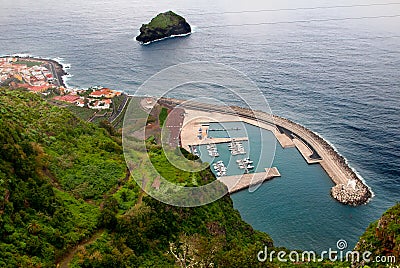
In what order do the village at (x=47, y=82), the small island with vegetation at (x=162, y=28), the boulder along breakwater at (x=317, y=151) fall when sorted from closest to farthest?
the boulder along breakwater at (x=317, y=151) < the village at (x=47, y=82) < the small island with vegetation at (x=162, y=28)

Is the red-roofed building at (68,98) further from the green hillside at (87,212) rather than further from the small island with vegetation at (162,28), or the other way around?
the small island with vegetation at (162,28)

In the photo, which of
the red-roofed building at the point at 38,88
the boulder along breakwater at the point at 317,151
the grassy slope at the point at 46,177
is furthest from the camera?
the red-roofed building at the point at 38,88

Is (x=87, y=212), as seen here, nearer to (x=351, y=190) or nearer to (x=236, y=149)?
(x=236, y=149)

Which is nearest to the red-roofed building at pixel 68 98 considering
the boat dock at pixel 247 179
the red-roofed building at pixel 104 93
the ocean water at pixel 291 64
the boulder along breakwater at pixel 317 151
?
the red-roofed building at pixel 104 93

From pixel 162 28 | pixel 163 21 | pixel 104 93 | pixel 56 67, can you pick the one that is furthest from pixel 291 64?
pixel 56 67

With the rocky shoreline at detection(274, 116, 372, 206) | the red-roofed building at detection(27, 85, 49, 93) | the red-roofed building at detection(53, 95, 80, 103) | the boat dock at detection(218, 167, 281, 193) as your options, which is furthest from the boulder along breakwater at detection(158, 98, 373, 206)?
the red-roofed building at detection(27, 85, 49, 93)
